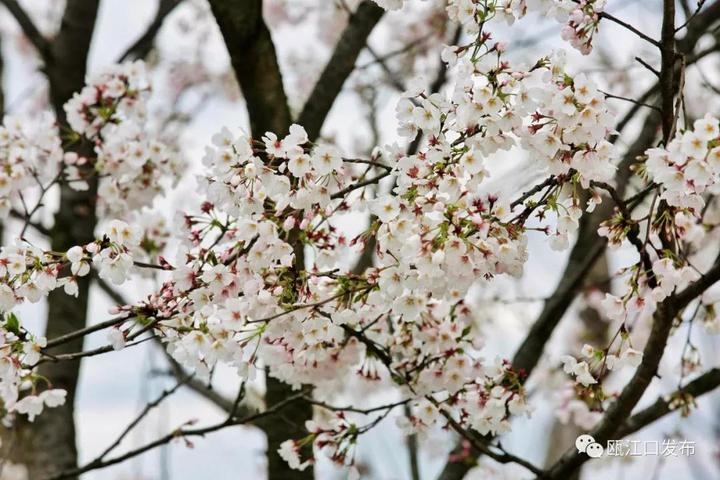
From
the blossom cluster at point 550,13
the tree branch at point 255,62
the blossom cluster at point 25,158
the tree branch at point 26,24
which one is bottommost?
the blossom cluster at point 550,13

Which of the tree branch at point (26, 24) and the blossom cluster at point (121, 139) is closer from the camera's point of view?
the blossom cluster at point (121, 139)

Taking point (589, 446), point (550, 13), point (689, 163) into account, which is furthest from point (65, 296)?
point (689, 163)

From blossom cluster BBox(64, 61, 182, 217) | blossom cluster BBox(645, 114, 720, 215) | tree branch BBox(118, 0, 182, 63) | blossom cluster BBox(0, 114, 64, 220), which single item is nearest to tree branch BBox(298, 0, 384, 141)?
blossom cluster BBox(64, 61, 182, 217)

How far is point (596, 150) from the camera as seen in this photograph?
163cm

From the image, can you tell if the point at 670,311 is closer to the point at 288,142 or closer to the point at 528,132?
the point at 528,132

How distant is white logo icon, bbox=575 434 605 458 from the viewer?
230 centimetres

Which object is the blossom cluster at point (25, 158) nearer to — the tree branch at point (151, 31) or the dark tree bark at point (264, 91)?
the dark tree bark at point (264, 91)

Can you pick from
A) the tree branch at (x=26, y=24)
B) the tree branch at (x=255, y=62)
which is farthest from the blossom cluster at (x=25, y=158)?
the tree branch at (x=26, y=24)

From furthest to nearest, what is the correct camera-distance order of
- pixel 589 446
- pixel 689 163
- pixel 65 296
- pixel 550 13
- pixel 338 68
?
pixel 65 296 → pixel 338 68 → pixel 589 446 → pixel 550 13 → pixel 689 163

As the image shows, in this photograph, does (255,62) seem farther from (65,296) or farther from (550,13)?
(65,296)

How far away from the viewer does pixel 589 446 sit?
91.5 inches

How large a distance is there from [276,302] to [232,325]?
0.11 m

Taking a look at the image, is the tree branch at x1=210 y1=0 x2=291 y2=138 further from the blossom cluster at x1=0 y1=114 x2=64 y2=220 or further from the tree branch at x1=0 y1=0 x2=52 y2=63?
the tree branch at x1=0 y1=0 x2=52 y2=63

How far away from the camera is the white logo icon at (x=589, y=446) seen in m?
2.30
